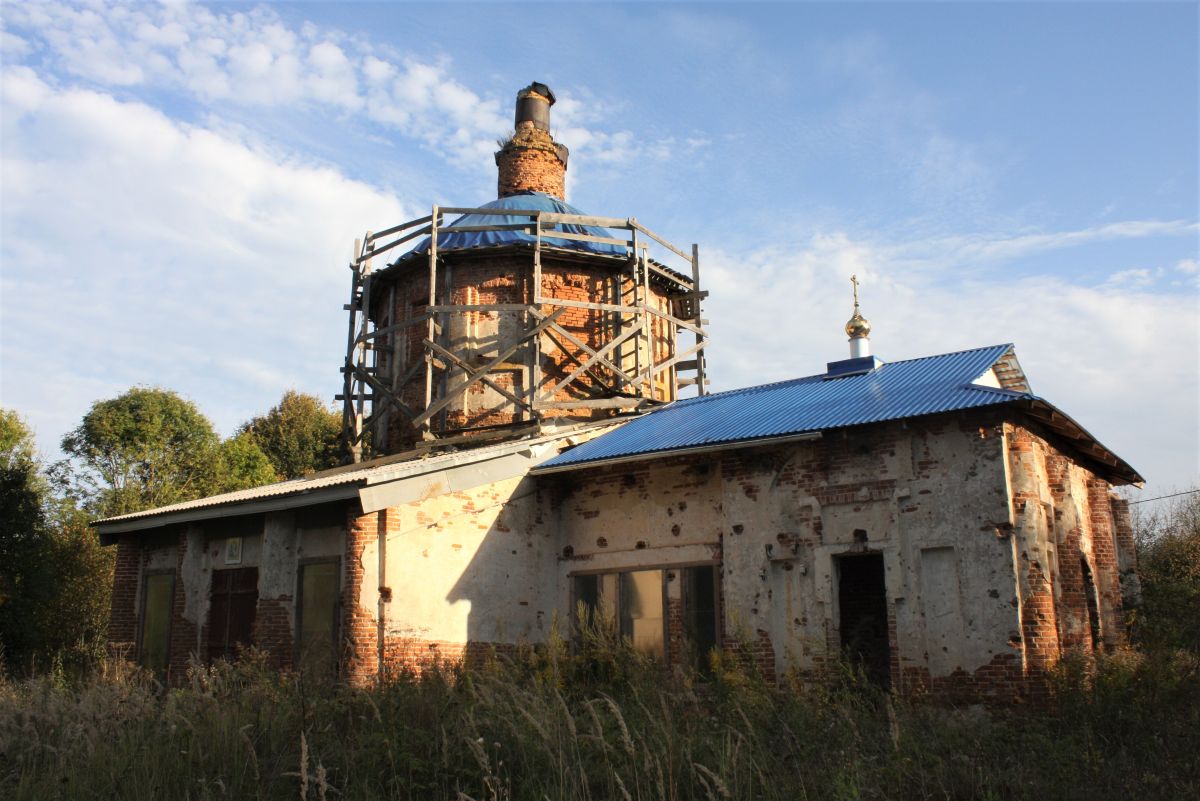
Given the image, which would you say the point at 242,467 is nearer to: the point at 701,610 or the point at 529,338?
the point at 529,338

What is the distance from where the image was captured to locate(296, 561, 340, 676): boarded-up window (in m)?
13.0

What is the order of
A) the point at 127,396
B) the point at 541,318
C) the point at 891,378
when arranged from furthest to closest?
the point at 127,396 → the point at 541,318 → the point at 891,378

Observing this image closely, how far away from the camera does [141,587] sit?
53.5 feet

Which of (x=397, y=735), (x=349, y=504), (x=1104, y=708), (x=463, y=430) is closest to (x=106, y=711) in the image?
(x=397, y=735)

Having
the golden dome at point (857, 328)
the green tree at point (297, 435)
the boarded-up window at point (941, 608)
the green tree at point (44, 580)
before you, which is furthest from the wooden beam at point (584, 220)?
the green tree at point (297, 435)

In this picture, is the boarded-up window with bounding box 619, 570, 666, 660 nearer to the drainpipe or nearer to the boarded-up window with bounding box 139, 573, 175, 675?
the drainpipe

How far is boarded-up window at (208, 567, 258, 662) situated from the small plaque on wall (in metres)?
0.15

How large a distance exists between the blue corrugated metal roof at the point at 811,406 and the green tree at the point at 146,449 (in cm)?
1685

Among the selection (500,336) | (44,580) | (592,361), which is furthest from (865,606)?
Result: (44,580)

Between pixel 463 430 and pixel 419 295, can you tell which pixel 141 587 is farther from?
pixel 419 295

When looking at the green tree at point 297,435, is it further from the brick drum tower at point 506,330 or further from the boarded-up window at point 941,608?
the boarded-up window at point 941,608

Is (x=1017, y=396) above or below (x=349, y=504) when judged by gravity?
above

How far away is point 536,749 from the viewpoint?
22.2ft

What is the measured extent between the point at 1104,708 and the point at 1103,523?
5.37m
